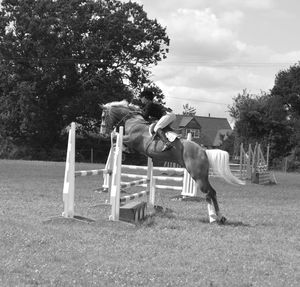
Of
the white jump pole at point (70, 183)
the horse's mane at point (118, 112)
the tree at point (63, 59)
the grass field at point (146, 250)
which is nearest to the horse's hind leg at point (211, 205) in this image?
the grass field at point (146, 250)

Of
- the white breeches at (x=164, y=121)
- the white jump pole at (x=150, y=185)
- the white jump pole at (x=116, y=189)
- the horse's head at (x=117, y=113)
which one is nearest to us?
the white jump pole at (x=116, y=189)

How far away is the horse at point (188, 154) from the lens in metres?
10.4

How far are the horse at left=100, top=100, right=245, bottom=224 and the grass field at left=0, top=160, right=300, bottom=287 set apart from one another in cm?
59

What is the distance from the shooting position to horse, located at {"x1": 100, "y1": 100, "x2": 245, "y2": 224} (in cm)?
1043

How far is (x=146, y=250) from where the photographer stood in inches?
278

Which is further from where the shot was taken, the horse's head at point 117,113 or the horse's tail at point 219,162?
the horse's head at point 117,113

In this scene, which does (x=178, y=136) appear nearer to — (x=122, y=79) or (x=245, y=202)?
(x=245, y=202)

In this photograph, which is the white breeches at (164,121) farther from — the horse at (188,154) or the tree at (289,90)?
the tree at (289,90)

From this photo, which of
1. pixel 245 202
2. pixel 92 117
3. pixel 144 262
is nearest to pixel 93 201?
pixel 245 202

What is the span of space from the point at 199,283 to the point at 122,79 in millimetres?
44118

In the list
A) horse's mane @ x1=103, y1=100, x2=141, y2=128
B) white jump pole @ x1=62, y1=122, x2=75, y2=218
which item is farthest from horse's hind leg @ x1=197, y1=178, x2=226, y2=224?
white jump pole @ x1=62, y1=122, x2=75, y2=218

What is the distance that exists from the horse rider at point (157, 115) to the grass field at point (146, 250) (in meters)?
1.58

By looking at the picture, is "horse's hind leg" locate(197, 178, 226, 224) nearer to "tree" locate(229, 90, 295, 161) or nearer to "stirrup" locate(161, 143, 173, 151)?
"stirrup" locate(161, 143, 173, 151)

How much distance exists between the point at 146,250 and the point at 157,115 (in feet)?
14.3
